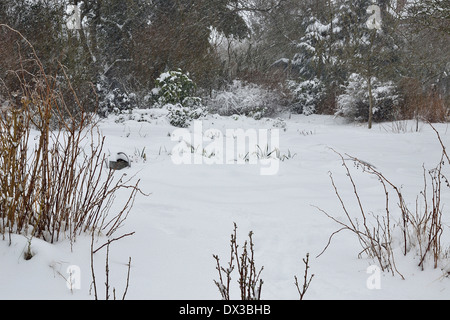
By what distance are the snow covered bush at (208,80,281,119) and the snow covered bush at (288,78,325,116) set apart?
2.97 ft

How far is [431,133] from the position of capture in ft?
22.4

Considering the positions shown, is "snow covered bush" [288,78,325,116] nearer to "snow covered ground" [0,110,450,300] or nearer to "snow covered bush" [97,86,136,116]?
"snow covered bush" [97,86,136,116]

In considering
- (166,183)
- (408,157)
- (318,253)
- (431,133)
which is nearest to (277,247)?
(318,253)

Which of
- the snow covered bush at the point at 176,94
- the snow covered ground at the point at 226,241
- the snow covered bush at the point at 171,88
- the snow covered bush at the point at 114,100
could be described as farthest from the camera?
the snow covered bush at the point at 114,100

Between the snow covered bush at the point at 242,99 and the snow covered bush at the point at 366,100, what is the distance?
243 centimetres

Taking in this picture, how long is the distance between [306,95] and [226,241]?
37.9ft

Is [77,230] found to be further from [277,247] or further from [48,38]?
[48,38]

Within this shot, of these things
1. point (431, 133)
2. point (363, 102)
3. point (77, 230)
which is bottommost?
point (77, 230)

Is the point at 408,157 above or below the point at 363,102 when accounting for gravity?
below

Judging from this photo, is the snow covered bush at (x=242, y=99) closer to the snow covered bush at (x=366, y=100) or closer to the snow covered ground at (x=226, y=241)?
the snow covered bush at (x=366, y=100)

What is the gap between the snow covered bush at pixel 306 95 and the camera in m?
13.1

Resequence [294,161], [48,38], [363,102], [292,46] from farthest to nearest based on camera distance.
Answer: [292,46] → [363,102] → [48,38] → [294,161]

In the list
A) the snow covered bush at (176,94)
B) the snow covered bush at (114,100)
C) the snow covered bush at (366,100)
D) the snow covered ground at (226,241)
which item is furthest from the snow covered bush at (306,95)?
the snow covered ground at (226,241)

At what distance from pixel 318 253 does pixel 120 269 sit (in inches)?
43.0
